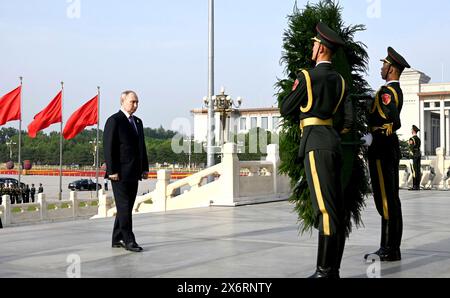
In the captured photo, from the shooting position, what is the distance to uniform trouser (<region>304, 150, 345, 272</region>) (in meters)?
4.51

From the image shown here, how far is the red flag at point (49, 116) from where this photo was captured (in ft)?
92.7

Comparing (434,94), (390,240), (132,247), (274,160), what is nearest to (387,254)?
(390,240)

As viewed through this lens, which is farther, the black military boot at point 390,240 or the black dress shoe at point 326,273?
the black military boot at point 390,240

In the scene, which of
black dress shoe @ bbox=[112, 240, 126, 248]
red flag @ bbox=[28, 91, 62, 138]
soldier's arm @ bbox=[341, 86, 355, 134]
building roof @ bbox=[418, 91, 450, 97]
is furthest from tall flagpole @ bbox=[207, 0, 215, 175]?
building roof @ bbox=[418, 91, 450, 97]

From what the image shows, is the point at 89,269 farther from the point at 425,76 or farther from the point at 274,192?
the point at 425,76

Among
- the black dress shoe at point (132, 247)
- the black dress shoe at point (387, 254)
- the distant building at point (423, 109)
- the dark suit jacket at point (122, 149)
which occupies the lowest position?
the black dress shoe at point (132, 247)

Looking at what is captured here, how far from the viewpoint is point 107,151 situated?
21.2 feet

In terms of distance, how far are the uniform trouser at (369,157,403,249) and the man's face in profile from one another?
2720 mm

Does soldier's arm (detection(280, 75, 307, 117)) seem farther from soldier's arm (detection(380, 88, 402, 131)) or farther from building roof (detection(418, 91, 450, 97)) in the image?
building roof (detection(418, 91, 450, 97))

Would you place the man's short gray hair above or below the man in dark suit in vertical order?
above

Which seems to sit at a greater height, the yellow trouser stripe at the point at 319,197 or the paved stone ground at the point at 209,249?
the yellow trouser stripe at the point at 319,197

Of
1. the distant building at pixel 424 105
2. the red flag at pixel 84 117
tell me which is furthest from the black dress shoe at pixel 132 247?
the distant building at pixel 424 105

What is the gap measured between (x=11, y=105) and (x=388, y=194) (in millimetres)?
25211

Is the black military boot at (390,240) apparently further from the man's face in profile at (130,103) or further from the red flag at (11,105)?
the red flag at (11,105)
